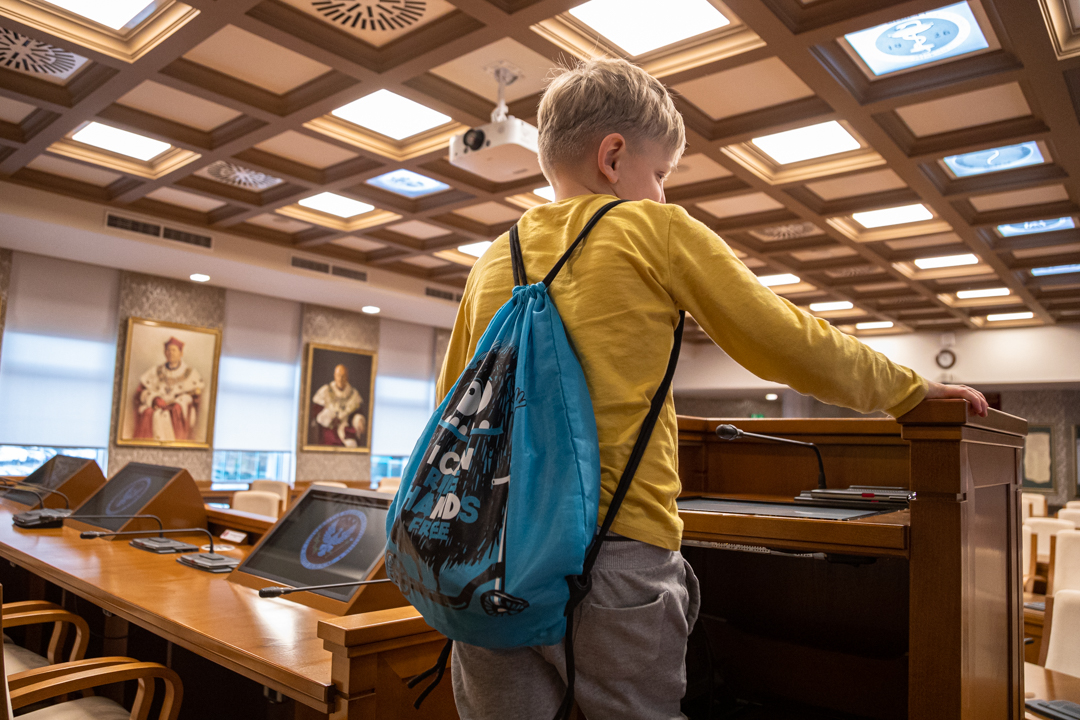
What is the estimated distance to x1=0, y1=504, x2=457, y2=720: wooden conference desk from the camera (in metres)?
1.29

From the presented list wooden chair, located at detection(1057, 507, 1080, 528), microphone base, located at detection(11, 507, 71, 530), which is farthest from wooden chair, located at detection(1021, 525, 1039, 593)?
microphone base, located at detection(11, 507, 71, 530)

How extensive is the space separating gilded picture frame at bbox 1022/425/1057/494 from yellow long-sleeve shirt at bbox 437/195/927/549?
12.8m

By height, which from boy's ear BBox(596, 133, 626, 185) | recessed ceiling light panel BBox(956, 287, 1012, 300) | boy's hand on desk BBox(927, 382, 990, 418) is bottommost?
boy's hand on desk BBox(927, 382, 990, 418)

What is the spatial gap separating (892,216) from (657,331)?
6.38m

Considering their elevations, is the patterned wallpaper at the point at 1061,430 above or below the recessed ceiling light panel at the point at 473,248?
below

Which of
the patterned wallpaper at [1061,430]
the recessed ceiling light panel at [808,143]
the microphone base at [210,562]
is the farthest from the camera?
the patterned wallpaper at [1061,430]

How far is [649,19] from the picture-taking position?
12.2 ft

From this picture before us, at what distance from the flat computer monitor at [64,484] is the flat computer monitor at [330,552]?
2.24 meters

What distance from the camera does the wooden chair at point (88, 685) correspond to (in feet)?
5.02

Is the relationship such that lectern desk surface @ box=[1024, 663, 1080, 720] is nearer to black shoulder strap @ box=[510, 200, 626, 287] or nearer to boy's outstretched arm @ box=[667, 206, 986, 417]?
boy's outstretched arm @ box=[667, 206, 986, 417]

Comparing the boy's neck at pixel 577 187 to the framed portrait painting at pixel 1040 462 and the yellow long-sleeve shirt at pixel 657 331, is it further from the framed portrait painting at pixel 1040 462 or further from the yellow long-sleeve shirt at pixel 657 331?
the framed portrait painting at pixel 1040 462

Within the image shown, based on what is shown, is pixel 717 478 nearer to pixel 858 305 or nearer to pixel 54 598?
pixel 54 598

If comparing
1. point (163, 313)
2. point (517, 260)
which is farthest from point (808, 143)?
point (163, 313)

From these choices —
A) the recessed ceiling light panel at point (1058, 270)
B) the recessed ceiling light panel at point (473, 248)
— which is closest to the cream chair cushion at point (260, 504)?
the recessed ceiling light panel at point (473, 248)
